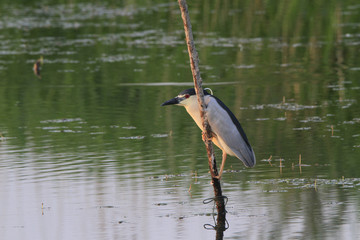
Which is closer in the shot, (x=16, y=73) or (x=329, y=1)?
(x=16, y=73)

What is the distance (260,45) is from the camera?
18.2m

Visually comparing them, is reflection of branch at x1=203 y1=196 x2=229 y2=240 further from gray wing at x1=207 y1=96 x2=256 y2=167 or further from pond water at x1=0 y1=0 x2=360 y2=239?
gray wing at x1=207 y1=96 x2=256 y2=167

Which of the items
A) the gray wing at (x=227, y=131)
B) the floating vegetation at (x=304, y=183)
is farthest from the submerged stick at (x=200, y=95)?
the floating vegetation at (x=304, y=183)

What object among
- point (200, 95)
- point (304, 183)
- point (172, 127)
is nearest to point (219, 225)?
point (200, 95)

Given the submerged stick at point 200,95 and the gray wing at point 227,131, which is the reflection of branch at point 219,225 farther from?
the gray wing at point 227,131

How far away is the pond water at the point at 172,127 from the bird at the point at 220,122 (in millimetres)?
473

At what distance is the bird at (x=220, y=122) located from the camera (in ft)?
24.2

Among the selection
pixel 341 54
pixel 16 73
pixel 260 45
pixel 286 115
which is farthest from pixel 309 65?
pixel 16 73

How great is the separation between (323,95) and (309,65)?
283 centimetres

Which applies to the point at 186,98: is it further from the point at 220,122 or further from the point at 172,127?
the point at 172,127

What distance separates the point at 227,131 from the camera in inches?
295

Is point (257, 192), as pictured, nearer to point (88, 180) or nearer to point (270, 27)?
point (88, 180)

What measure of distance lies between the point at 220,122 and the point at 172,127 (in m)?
3.94

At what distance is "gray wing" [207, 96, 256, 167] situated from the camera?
7406 millimetres
